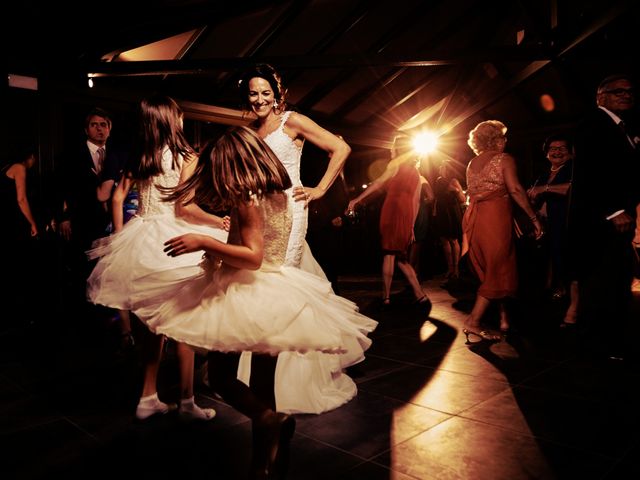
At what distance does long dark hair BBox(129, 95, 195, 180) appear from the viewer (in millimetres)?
2510

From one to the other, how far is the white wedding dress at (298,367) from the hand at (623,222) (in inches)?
77.4

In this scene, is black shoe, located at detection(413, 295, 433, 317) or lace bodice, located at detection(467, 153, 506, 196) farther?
black shoe, located at detection(413, 295, 433, 317)

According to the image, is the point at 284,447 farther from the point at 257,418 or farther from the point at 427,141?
the point at 427,141

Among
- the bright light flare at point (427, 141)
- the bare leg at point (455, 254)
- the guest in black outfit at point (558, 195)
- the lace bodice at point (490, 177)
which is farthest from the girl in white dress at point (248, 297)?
the bright light flare at point (427, 141)

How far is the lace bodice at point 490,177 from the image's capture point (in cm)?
389

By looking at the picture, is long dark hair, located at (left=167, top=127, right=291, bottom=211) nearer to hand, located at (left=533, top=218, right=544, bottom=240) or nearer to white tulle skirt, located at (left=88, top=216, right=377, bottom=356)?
white tulle skirt, located at (left=88, top=216, right=377, bottom=356)

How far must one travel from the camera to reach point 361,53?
5.75m

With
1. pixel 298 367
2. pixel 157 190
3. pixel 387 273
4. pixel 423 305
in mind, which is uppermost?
pixel 157 190

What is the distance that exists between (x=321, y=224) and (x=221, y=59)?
299cm

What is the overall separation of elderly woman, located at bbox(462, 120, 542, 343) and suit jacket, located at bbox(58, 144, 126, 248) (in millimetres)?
3431

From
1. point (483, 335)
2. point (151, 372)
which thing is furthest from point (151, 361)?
point (483, 335)

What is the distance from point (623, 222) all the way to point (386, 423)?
2019mm

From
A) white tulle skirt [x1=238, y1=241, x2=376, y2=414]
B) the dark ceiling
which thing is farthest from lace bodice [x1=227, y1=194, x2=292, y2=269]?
the dark ceiling

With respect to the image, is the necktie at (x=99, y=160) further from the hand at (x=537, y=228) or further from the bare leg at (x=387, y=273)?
the hand at (x=537, y=228)
